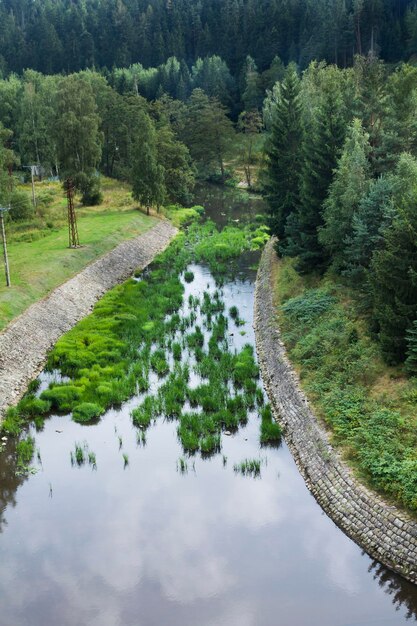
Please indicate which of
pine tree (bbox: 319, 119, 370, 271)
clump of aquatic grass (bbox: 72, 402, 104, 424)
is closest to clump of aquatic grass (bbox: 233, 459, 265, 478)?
clump of aquatic grass (bbox: 72, 402, 104, 424)

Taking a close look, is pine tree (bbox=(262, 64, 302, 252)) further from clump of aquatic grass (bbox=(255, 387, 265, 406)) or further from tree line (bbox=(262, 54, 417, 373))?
clump of aquatic grass (bbox=(255, 387, 265, 406))

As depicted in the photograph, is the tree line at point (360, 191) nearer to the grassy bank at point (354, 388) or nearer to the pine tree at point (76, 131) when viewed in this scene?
the grassy bank at point (354, 388)

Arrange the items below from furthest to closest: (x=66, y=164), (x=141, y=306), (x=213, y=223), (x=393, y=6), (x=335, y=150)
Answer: (x=393, y=6) → (x=213, y=223) → (x=66, y=164) → (x=141, y=306) → (x=335, y=150)

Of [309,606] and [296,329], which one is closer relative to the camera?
[309,606]

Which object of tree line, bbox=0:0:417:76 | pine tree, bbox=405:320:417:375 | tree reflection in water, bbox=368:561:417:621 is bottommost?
tree reflection in water, bbox=368:561:417:621

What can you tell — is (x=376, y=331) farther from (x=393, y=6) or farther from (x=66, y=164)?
(x=393, y=6)

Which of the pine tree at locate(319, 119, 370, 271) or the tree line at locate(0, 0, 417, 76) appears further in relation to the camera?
the tree line at locate(0, 0, 417, 76)

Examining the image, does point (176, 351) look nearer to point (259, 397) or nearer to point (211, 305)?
point (259, 397)

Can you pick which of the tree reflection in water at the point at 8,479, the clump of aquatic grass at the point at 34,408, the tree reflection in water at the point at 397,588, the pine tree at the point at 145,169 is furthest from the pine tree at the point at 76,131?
the tree reflection in water at the point at 397,588

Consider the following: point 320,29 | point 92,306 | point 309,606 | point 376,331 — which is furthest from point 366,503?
point 320,29
